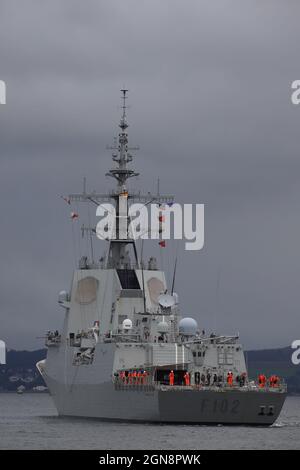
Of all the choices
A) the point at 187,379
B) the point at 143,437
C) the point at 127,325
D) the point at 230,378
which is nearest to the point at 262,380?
the point at 230,378

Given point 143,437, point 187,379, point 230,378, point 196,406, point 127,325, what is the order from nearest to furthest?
point 143,437 → point 196,406 → point 187,379 → point 230,378 → point 127,325

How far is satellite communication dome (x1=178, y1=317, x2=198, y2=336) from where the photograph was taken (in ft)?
283

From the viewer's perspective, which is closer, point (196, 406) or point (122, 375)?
point (196, 406)

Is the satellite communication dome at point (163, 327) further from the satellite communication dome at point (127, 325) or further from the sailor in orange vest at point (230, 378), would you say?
the sailor in orange vest at point (230, 378)

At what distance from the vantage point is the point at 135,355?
85.3 metres

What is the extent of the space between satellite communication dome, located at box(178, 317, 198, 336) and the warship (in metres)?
0.06

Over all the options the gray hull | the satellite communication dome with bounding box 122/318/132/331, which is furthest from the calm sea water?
the satellite communication dome with bounding box 122/318/132/331

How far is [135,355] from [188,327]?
359cm

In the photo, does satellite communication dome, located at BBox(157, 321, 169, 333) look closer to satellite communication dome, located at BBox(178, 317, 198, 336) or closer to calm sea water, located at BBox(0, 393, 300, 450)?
satellite communication dome, located at BBox(178, 317, 198, 336)

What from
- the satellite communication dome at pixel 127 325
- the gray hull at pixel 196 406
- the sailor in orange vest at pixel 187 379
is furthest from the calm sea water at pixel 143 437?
the satellite communication dome at pixel 127 325

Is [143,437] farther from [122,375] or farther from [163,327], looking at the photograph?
[163,327]

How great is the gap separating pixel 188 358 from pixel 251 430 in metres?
8.18

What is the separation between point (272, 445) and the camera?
69.8 m
